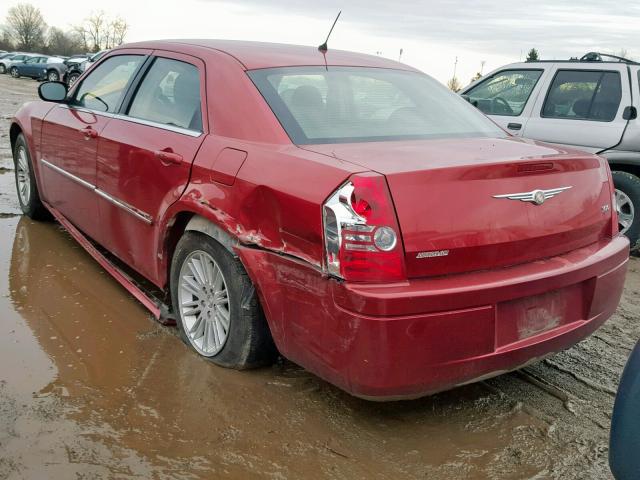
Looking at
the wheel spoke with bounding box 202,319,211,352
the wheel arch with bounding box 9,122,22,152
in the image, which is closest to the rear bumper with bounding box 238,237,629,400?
the wheel spoke with bounding box 202,319,211,352

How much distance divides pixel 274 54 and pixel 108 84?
4.93 ft

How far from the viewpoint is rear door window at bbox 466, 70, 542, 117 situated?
6438 mm

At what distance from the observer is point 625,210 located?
579cm

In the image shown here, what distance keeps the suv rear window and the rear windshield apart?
292cm

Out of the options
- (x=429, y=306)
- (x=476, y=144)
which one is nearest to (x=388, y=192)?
(x=429, y=306)

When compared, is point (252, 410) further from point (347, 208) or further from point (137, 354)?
point (347, 208)

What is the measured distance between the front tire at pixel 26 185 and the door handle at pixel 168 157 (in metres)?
2.49

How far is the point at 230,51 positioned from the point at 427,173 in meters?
1.48

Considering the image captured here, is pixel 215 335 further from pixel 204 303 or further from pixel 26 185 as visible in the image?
pixel 26 185

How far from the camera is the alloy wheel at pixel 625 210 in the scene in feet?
18.7

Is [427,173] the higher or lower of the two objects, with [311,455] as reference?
higher

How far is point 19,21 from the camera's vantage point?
276 ft

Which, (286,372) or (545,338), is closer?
(545,338)

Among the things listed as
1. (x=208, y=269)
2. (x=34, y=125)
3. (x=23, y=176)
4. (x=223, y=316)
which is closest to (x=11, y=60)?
(x=23, y=176)
